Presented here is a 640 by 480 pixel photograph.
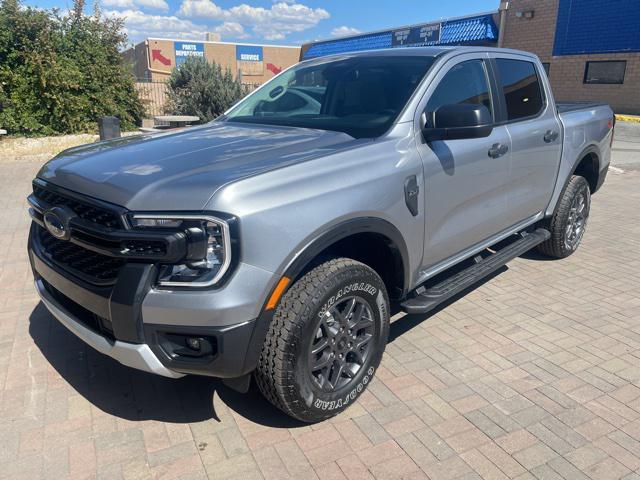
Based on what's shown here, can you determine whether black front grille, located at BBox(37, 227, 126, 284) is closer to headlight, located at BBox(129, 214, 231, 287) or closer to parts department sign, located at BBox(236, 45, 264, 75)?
headlight, located at BBox(129, 214, 231, 287)

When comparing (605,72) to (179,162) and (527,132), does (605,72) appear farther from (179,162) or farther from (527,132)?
(179,162)

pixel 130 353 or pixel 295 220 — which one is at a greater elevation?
pixel 295 220

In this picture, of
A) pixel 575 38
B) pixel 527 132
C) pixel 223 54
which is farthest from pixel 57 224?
pixel 223 54

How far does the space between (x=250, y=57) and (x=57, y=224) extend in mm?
54127

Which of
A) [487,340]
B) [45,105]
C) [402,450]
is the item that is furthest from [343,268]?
[45,105]

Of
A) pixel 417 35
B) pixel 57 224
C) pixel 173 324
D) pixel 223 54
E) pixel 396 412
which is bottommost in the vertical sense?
pixel 396 412

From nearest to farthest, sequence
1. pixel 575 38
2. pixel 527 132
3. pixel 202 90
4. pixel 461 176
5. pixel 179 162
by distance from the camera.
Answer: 1. pixel 179 162
2. pixel 461 176
3. pixel 527 132
4. pixel 202 90
5. pixel 575 38

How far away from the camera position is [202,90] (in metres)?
14.6

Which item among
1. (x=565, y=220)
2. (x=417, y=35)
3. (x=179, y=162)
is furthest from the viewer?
(x=417, y=35)

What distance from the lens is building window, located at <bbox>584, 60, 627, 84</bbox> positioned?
816 inches

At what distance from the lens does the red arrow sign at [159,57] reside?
1905 inches

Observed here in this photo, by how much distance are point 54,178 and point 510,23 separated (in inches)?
1021

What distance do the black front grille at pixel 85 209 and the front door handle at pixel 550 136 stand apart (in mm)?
3606

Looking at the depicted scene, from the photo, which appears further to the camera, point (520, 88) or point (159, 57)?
point (159, 57)
